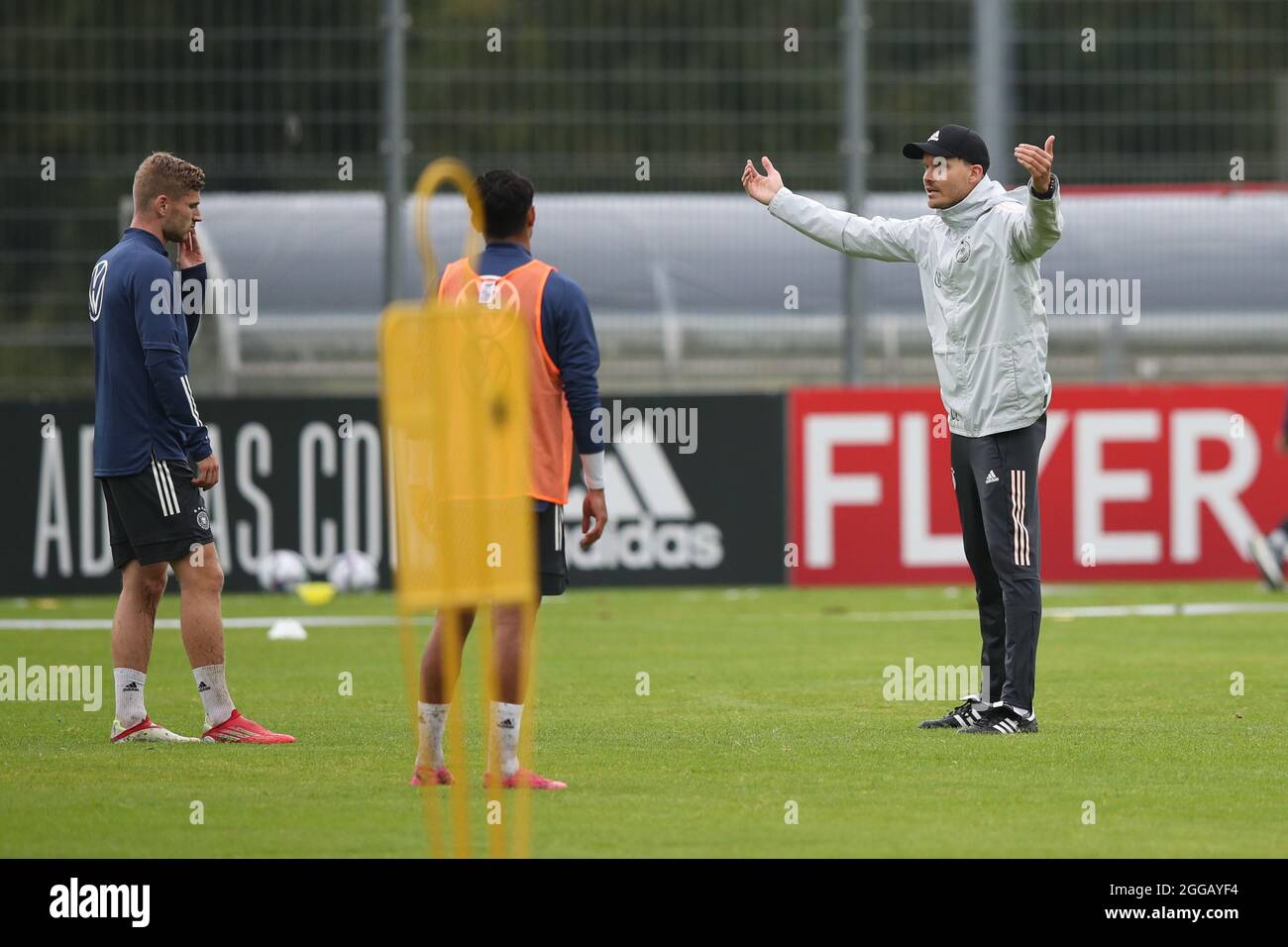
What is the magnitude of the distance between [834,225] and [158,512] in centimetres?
297

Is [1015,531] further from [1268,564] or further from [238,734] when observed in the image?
[1268,564]

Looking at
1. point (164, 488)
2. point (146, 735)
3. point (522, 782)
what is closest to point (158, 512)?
point (164, 488)

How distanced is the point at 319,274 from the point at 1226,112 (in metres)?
7.24

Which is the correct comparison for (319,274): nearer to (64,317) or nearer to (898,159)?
(64,317)

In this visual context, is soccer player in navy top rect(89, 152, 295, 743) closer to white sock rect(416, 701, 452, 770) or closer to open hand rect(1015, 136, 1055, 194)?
white sock rect(416, 701, 452, 770)

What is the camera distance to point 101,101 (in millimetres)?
16125

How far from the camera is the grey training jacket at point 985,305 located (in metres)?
8.42

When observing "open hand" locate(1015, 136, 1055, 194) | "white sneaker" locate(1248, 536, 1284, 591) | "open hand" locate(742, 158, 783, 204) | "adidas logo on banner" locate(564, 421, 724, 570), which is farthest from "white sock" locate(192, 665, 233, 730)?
"white sneaker" locate(1248, 536, 1284, 591)

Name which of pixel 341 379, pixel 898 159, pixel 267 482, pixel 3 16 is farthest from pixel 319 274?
pixel 3 16

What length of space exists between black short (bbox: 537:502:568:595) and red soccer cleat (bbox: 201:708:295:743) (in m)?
1.89

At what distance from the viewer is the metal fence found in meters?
15.9

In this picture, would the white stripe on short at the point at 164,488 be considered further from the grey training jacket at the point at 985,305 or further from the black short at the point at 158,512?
the grey training jacket at the point at 985,305

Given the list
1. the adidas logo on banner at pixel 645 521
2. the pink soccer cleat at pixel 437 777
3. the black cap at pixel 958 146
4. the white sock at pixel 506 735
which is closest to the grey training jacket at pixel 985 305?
the black cap at pixel 958 146

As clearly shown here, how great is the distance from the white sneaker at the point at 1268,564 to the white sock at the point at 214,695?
10004 millimetres
